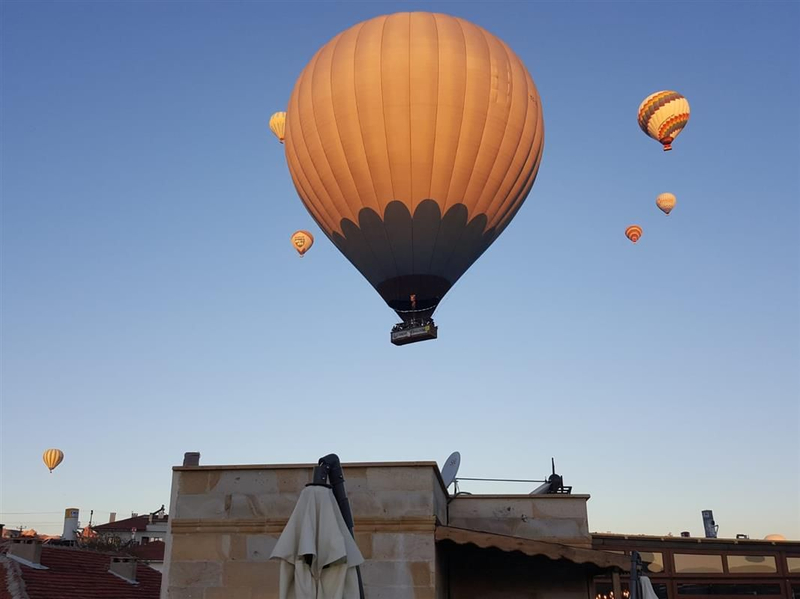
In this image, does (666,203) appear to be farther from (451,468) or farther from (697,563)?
(451,468)

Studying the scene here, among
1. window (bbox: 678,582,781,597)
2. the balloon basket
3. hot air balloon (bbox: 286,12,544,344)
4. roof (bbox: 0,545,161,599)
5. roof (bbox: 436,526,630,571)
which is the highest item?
hot air balloon (bbox: 286,12,544,344)

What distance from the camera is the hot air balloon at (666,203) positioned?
1624 inches

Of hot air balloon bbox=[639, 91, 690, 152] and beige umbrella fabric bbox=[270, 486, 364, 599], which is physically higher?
hot air balloon bbox=[639, 91, 690, 152]

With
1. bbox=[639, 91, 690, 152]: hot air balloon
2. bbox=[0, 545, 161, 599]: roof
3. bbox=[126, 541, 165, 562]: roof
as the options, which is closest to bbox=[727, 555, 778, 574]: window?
bbox=[0, 545, 161, 599]: roof

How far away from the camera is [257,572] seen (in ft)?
45.3

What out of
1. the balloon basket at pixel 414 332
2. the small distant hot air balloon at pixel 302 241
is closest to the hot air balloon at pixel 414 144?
the balloon basket at pixel 414 332

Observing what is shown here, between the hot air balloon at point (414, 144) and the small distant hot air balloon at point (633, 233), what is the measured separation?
1942 centimetres

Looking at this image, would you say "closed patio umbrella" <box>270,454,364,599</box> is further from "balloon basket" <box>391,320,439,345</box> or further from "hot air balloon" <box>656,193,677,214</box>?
"hot air balloon" <box>656,193,677,214</box>

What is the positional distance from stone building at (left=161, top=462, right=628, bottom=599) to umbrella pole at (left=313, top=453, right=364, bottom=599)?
5.80 meters

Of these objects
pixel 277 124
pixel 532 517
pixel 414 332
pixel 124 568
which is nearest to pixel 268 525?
pixel 532 517

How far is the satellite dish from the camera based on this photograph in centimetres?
1764

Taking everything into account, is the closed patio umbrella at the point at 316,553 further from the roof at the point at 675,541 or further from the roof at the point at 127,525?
the roof at the point at 127,525

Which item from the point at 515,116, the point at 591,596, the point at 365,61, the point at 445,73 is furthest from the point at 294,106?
the point at 591,596

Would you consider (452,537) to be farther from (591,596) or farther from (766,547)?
(766,547)
